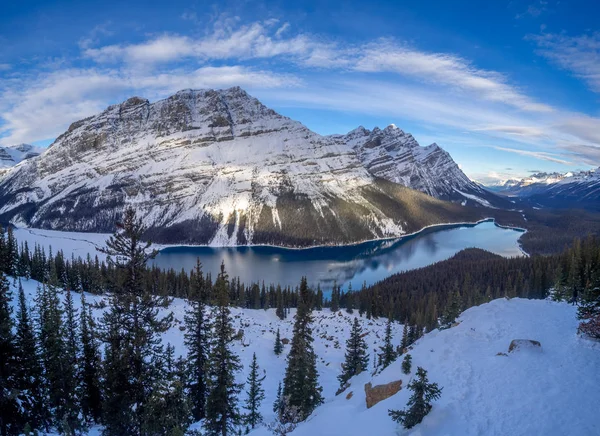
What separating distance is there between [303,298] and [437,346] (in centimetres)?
1481

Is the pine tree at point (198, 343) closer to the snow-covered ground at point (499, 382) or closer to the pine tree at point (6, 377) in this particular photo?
the snow-covered ground at point (499, 382)

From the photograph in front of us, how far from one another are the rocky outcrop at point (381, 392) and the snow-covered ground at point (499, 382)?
0.53 metres

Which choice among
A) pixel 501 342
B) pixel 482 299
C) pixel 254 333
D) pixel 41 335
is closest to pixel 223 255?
pixel 254 333

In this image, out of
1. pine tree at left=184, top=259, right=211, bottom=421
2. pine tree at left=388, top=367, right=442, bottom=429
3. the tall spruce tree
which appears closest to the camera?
pine tree at left=388, top=367, right=442, bottom=429

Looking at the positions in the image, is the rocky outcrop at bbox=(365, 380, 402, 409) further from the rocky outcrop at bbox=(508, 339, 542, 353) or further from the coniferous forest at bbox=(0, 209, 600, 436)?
the coniferous forest at bbox=(0, 209, 600, 436)

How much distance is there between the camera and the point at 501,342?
2223 cm

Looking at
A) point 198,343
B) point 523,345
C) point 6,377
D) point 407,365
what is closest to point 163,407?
point 198,343

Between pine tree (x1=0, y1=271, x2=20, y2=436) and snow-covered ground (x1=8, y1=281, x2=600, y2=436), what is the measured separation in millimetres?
14829

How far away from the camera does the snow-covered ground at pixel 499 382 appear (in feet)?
43.9

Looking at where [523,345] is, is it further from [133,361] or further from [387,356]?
[133,361]

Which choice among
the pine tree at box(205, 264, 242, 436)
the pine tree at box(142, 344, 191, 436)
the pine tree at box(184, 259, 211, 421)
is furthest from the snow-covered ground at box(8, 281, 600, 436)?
the pine tree at box(184, 259, 211, 421)

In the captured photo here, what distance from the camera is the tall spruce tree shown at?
51.6 ft

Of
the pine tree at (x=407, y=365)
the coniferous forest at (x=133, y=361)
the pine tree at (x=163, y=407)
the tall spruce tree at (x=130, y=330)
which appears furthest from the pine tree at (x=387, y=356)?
the tall spruce tree at (x=130, y=330)

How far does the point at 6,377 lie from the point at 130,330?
9.44 metres
